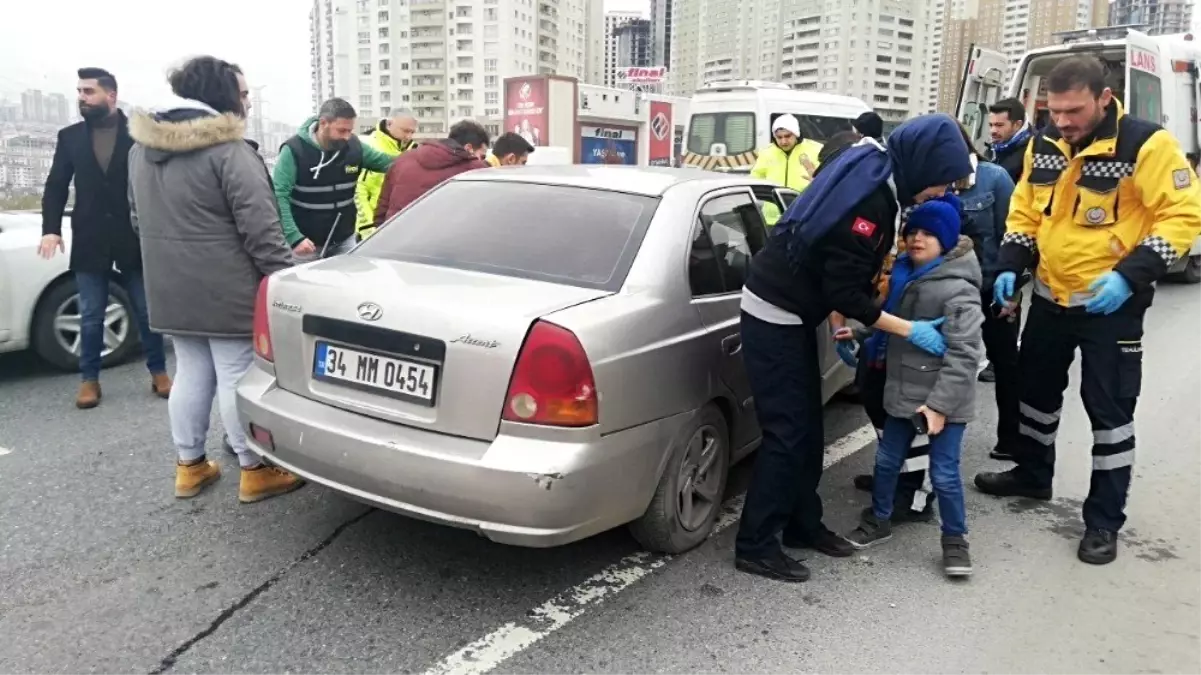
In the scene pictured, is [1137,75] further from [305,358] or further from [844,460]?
[305,358]

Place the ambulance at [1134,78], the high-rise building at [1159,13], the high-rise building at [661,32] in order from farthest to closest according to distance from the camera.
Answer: the high-rise building at [661,32]
the high-rise building at [1159,13]
the ambulance at [1134,78]

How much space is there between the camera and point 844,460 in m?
4.57

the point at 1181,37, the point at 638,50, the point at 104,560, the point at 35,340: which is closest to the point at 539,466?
the point at 104,560

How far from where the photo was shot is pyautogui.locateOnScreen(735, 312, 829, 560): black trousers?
3139mm

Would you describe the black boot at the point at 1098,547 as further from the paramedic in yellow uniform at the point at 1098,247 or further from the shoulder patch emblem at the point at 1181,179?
the shoulder patch emblem at the point at 1181,179

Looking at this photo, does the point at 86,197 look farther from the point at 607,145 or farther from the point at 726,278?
the point at 607,145

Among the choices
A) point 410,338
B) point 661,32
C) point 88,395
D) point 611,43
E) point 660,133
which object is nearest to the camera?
point 410,338

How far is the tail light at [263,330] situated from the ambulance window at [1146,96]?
915 centimetres

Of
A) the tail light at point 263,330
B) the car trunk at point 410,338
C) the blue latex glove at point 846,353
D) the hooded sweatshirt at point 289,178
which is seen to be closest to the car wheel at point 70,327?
the hooded sweatshirt at point 289,178

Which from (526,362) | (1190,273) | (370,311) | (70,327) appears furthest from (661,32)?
(526,362)

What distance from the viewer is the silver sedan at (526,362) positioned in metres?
2.67

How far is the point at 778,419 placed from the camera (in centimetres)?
319

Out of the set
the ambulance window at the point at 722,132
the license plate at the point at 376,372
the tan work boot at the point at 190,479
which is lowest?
the tan work boot at the point at 190,479

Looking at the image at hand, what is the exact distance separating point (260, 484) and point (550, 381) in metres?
1.81
